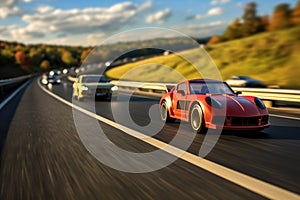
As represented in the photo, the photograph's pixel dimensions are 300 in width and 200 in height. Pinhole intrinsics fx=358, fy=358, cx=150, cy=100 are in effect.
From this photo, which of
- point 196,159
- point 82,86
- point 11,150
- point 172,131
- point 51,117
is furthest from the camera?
point 82,86

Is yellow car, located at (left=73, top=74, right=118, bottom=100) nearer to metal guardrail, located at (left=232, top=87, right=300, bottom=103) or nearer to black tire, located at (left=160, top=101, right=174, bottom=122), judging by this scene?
metal guardrail, located at (left=232, top=87, right=300, bottom=103)

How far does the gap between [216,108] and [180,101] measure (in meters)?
1.65

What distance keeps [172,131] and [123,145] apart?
196 cm

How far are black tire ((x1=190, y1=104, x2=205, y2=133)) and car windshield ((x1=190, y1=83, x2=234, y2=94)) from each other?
0.59 meters

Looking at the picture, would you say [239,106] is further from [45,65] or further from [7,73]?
[45,65]

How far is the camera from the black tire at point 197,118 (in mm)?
7968

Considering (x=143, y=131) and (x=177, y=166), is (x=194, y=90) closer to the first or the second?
(x=143, y=131)

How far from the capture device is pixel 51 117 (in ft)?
40.0

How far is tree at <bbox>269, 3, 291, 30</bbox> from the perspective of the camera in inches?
2739

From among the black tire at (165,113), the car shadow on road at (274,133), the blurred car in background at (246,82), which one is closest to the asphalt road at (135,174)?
the car shadow on road at (274,133)

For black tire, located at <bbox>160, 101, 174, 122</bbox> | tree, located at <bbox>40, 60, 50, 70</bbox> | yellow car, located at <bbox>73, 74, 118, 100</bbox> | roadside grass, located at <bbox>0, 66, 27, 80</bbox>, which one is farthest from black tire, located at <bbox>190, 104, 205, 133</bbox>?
tree, located at <bbox>40, 60, 50, 70</bbox>

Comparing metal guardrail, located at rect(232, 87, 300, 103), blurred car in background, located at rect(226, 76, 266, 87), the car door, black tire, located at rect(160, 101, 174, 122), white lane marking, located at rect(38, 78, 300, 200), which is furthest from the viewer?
blurred car in background, located at rect(226, 76, 266, 87)

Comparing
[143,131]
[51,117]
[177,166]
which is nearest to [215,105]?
[143,131]

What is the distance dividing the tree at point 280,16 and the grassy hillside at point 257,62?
8067 mm
